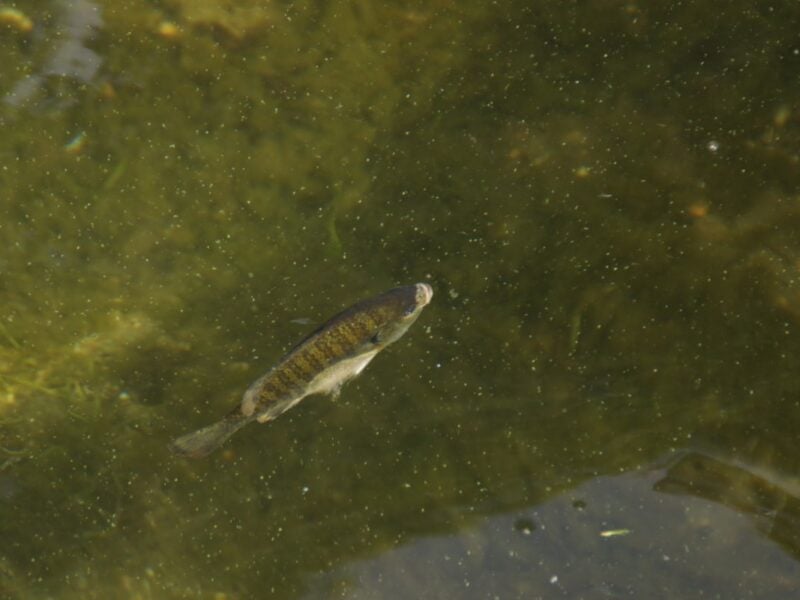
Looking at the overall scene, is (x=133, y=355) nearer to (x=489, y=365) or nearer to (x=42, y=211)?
(x=42, y=211)

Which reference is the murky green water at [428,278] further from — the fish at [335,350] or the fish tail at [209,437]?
the fish at [335,350]

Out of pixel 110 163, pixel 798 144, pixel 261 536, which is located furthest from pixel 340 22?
pixel 261 536

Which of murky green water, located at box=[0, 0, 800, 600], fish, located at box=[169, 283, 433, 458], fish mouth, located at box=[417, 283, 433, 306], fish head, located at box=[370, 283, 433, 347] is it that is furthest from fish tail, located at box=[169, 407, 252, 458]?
fish mouth, located at box=[417, 283, 433, 306]

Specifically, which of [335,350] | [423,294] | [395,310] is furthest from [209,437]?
[423,294]

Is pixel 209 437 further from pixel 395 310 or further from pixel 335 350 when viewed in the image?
pixel 395 310

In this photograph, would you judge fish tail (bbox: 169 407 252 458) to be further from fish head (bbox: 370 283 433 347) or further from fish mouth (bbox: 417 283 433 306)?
fish mouth (bbox: 417 283 433 306)

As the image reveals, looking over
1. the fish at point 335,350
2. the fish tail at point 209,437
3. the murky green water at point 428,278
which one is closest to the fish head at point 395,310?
the fish at point 335,350
